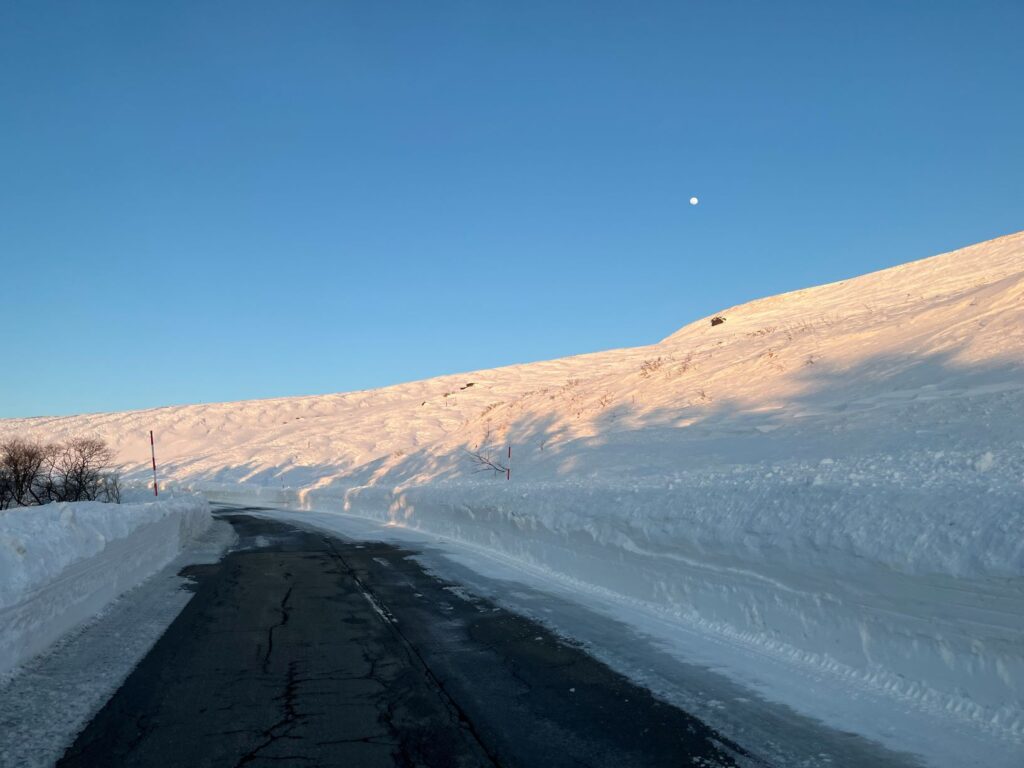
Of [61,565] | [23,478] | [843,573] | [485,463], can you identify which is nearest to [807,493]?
[843,573]

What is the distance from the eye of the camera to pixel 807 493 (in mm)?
8219

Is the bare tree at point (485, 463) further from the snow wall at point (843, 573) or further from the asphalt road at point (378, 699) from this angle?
the asphalt road at point (378, 699)

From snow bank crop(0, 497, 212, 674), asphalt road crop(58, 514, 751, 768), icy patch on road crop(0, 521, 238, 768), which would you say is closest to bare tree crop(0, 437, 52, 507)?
snow bank crop(0, 497, 212, 674)

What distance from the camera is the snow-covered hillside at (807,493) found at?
583 cm

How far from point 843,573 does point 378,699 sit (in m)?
4.30

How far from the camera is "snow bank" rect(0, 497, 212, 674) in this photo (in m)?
6.77

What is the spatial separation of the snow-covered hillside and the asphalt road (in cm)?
207

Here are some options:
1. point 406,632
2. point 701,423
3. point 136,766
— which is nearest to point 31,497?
point 701,423

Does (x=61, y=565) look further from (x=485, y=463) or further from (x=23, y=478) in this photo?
(x=23, y=478)

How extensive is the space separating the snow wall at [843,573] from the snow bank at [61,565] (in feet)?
22.1

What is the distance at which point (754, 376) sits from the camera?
22906 millimetres

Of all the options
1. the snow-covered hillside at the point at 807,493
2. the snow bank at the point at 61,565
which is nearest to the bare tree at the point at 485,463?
the snow-covered hillside at the point at 807,493

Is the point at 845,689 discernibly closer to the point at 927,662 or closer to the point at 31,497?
the point at 927,662

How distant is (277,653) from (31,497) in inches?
1183
